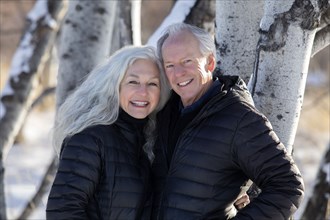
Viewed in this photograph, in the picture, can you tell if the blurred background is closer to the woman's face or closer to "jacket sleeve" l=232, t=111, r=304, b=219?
the woman's face

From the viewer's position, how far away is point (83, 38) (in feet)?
16.1

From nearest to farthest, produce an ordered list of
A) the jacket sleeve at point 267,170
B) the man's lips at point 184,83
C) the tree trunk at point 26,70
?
1. the jacket sleeve at point 267,170
2. the man's lips at point 184,83
3. the tree trunk at point 26,70

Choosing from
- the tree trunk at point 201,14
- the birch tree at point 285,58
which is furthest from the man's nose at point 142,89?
the tree trunk at point 201,14

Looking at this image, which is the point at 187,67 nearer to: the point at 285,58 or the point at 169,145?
the point at 169,145

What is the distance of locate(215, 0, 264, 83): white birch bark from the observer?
3473mm

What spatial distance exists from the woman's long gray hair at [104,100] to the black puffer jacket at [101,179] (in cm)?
6

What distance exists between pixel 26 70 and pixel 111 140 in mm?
3492

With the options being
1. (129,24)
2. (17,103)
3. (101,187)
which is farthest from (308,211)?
(101,187)

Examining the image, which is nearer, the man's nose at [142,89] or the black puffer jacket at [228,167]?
the black puffer jacket at [228,167]

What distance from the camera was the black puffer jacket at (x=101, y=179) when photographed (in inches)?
110

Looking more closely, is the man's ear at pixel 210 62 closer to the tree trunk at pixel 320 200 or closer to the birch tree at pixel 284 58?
the birch tree at pixel 284 58

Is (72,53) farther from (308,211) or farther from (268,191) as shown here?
(268,191)

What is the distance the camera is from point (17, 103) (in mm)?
6035

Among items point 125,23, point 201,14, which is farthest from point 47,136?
point 201,14
